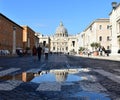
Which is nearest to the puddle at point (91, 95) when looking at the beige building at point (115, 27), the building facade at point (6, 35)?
the building facade at point (6, 35)

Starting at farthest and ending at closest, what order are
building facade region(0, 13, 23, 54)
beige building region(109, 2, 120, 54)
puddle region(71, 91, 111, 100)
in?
1. beige building region(109, 2, 120, 54)
2. building facade region(0, 13, 23, 54)
3. puddle region(71, 91, 111, 100)

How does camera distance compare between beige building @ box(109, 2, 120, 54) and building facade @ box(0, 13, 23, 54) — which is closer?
building facade @ box(0, 13, 23, 54)

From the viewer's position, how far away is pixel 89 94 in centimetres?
798

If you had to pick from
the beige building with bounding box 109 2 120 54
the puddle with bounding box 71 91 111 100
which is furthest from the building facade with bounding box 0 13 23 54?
the puddle with bounding box 71 91 111 100

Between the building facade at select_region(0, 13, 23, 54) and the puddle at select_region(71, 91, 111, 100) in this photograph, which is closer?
the puddle at select_region(71, 91, 111, 100)

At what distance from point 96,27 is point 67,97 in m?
132

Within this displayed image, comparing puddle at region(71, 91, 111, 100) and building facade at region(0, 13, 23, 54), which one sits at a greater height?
building facade at region(0, 13, 23, 54)

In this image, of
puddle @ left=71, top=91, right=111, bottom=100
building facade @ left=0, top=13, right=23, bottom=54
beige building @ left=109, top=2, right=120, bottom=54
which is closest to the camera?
puddle @ left=71, top=91, right=111, bottom=100

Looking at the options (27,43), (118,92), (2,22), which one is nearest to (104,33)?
(27,43)

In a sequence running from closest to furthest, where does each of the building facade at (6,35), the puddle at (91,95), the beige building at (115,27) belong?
the puddle at (91,95) → the building facade at (6,35) → the beige building at (115,27)

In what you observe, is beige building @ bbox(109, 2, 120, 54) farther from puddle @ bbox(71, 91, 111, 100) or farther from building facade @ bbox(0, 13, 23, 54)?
A: puddle @ bbox(71, 91, 111, 100)

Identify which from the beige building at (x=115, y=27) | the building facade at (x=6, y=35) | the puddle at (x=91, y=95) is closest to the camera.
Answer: the puddle at (x=91, y=95)

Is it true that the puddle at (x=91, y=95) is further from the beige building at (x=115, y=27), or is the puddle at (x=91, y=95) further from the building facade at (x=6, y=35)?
the beige building at (x=115, y=27)

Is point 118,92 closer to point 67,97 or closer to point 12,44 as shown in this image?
point 67,97
